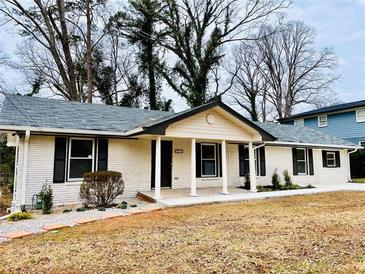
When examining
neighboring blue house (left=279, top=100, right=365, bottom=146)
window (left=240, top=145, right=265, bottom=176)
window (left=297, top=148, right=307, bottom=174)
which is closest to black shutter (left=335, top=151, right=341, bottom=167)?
window (left=297, top=148, right=307, bottom=174)

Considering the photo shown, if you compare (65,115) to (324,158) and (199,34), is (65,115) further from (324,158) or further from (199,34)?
(199,34)

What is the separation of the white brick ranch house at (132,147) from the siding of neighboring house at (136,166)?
29 millimetres

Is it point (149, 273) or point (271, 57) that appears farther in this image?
point (271, 57)

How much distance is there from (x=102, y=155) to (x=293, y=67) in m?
28.4

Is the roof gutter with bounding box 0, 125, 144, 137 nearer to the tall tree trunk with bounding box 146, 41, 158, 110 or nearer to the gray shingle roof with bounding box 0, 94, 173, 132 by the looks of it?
the gray shingle roof with bounding box 0, 94, 173, 132

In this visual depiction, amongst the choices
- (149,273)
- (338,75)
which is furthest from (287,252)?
(338,75)

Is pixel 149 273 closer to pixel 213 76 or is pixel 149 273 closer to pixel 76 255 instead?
pixel 76 255

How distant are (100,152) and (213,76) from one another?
1817cm

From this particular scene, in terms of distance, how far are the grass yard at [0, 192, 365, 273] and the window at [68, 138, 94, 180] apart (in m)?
3.44

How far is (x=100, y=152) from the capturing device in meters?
10.6

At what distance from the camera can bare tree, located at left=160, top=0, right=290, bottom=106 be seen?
2425cm

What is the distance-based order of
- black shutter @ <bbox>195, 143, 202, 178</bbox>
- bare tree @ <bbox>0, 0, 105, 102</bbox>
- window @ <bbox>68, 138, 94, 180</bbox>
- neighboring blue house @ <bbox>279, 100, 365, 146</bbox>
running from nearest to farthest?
window @ <bbox>68, 138, 94, 180</bbox>
black shutter @ <bbox>195, 143, 202, 178</bbox>
bare tree @ <bbox>0, 0, 105, 102</bbox>
neighboring blue house @ <bbox>279, 100, 365, 146</bbox>

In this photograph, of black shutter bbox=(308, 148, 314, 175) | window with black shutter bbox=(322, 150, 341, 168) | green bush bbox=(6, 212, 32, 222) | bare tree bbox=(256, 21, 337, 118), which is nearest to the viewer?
green bush bbox=(6, 212, 32, 222)

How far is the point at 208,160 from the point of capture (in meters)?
13.7
